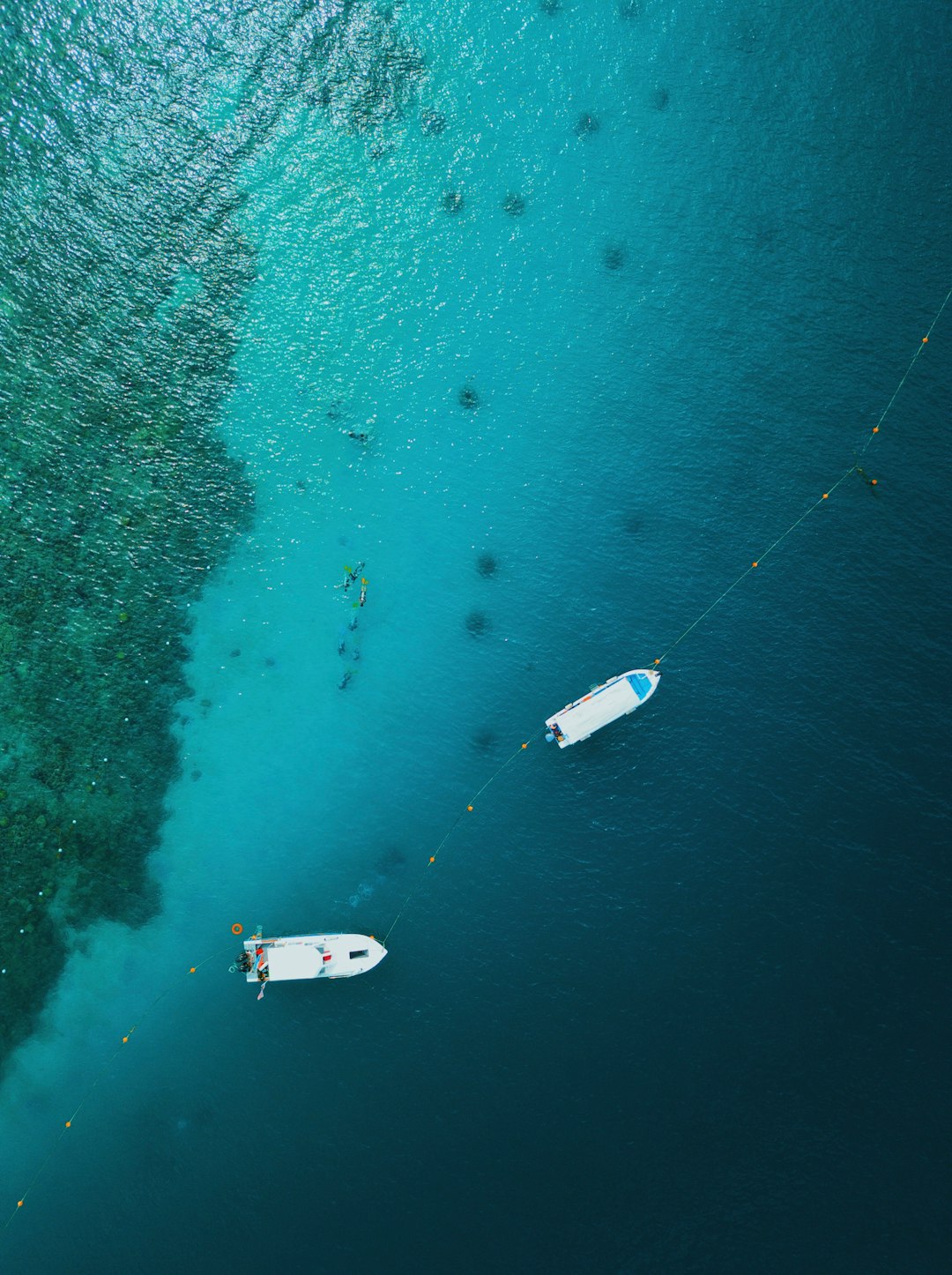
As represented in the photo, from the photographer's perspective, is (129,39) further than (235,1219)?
Yes

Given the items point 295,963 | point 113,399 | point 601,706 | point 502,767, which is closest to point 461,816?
point 502,767

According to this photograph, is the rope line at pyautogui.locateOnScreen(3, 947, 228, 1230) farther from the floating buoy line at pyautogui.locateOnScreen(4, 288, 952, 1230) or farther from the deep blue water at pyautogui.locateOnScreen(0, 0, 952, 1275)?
the deep blue water at pyautogui.locateOnScreen(0, 0, 952, 1275)

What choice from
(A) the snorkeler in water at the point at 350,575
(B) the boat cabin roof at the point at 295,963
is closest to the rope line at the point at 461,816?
(B) the boat cabin roof at the point at 295,963

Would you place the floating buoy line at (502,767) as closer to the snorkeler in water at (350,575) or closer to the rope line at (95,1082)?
the rope line at (95,1082)

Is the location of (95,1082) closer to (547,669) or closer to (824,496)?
(547,669)

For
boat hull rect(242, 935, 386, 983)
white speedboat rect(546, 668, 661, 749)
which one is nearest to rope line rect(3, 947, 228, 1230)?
boat hull rect(242, 935, 386, 983)

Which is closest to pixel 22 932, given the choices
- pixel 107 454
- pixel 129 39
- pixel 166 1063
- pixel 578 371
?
pixel 166 1063

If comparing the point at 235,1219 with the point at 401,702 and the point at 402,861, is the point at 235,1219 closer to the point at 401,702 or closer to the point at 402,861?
the point at 402,861
